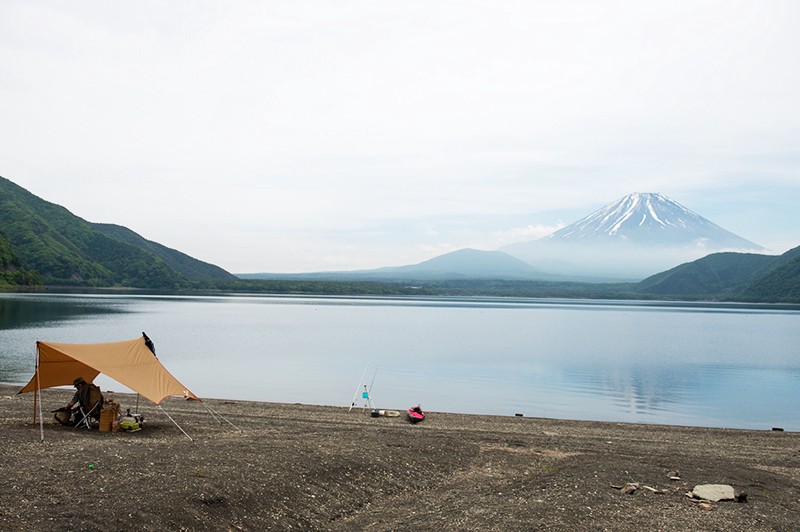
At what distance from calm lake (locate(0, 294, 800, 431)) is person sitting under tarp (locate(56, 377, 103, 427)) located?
14311mm

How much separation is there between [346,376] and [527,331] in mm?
48849

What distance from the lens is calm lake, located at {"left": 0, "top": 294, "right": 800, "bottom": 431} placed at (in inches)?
1243

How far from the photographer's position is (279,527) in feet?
35.5

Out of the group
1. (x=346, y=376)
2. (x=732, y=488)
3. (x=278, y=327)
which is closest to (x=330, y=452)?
(x=732, y=488)

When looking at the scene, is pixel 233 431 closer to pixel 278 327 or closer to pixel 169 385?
pixel 169 385

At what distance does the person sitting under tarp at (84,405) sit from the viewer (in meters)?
16.2

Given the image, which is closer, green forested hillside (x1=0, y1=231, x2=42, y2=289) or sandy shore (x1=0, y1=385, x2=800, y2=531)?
sandy shore (x1=0, y1=385, x2=800, y2=531)

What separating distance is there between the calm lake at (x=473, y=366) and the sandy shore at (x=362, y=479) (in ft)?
38.1

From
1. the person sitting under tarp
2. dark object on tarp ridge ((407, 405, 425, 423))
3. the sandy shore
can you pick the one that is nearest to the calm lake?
dark object on tarp ridge ((407, 405, 425, 423))

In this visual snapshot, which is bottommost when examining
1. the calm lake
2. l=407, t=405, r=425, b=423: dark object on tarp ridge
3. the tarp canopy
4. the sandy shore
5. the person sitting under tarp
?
the calm lake

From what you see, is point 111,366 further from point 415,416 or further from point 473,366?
point 473,366

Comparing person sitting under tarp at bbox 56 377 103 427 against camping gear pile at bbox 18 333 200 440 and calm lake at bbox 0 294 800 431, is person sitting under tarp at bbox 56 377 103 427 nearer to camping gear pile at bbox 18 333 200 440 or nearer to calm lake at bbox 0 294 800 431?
camping gear pile at bbox 18 333 200 440

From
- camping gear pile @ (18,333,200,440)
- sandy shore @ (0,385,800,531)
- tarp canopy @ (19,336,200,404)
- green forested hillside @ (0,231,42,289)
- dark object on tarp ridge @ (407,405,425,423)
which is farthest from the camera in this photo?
green forested hillside @ (0,231,42,289)

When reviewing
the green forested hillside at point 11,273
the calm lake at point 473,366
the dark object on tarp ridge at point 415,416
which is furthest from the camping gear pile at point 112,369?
the green forested hillside at point 11,273
